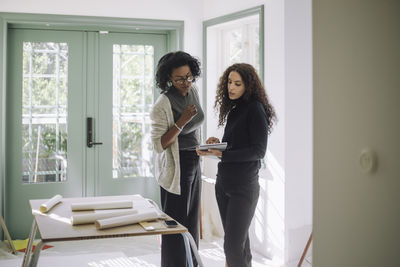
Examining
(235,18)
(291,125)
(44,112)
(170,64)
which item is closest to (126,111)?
(44,112)

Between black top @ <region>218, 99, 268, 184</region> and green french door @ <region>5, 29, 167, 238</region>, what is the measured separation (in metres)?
2.11

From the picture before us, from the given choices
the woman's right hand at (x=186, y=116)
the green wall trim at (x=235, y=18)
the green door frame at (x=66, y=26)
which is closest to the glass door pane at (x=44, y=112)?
the green door frame at (x=66, y=26)

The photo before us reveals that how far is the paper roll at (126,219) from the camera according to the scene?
1.60 metres

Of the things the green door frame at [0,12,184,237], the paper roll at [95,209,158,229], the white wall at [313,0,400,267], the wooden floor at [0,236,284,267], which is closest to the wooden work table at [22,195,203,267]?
the paper roll at [95,209,158,229]

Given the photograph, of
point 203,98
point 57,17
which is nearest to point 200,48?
point 203,98

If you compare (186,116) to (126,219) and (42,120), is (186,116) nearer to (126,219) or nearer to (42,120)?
(126,219)

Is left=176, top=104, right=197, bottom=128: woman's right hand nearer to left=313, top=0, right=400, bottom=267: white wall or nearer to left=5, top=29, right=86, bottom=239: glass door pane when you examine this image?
left=313, top=0, right=400, bottom=267: white wall

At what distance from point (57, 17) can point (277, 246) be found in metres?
2.67

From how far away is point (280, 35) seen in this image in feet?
9.96

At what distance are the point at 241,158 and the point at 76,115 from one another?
235 cm

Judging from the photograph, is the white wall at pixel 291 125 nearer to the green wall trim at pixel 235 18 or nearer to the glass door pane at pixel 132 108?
the green wall trim at pixel 235 18

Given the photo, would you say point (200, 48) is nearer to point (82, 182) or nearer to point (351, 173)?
point (82, 182)

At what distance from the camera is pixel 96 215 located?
170 centimetres

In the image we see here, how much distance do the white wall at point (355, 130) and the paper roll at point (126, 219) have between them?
106 centimetres
